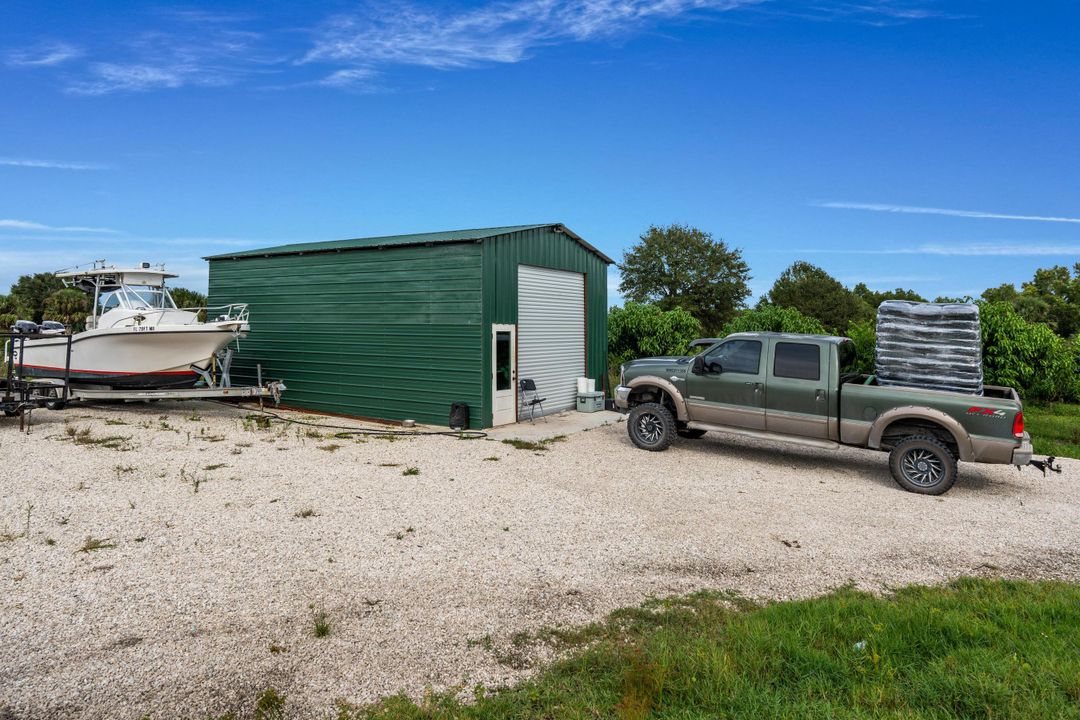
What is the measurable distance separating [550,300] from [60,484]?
10445 millimetres

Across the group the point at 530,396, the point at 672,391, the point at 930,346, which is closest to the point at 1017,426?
the point at 930,346

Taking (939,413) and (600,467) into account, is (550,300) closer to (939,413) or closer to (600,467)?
(600,467)

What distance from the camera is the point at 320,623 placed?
4.61 metres

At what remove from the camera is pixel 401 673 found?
4000 mm

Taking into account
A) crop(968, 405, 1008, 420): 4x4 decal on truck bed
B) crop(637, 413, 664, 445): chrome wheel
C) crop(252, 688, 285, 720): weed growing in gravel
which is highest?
crop(968, 405, 1008, 420): 4x4 decal on truck bed

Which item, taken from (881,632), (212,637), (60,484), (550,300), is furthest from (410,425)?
(881,632)

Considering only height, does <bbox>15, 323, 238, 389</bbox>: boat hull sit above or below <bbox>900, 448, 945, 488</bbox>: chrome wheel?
above

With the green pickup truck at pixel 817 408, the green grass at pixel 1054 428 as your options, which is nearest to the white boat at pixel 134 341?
the green pickup truck at pixel 817 408

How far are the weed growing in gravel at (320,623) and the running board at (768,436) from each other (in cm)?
750

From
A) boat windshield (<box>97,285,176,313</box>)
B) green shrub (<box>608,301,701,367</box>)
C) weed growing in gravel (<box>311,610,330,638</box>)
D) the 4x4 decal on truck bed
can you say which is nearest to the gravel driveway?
weed growing in gravel (<box>311,610,330,638</box>)

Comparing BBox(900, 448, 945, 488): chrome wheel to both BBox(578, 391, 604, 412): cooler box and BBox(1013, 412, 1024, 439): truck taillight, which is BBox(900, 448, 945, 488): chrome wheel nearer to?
BBox(1013, 412, 1024, 439): truck taillight

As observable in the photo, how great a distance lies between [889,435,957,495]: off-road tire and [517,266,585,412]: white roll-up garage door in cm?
804

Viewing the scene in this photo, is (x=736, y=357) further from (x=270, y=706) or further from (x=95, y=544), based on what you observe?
(x=95, y=544)

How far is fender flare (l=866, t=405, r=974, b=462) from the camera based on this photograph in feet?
27.8
